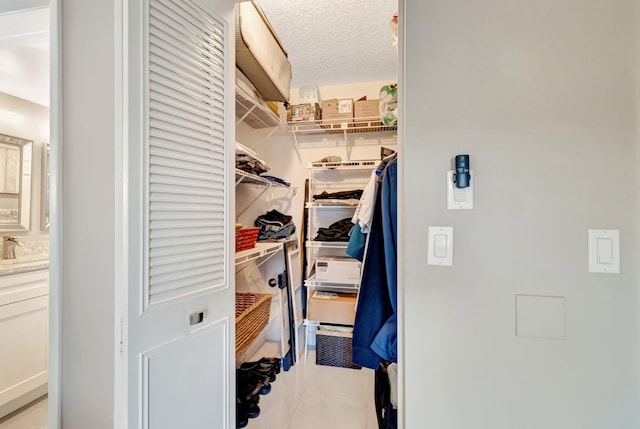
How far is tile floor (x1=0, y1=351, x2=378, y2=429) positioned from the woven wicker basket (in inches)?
17.0

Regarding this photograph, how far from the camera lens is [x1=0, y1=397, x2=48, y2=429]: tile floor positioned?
171cm

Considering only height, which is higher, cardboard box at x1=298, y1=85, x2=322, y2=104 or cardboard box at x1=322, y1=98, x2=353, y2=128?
cardboard box at x1=298, y1=85, x2=322, y2=104

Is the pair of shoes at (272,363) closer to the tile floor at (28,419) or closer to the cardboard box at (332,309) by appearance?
the cardboard box at (332,309)

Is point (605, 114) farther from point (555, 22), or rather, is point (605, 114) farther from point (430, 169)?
point (430, 169)

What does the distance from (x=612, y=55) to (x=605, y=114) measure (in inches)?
6.4

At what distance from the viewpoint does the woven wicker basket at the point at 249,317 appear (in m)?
1.68

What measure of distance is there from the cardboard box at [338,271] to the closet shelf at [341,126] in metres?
1.12

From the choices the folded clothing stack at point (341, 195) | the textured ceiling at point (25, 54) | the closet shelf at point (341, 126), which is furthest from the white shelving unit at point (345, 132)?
the textured ceiling at point (25, 54)

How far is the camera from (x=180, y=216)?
3.31ft

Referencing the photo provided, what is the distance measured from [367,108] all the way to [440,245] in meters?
1.77

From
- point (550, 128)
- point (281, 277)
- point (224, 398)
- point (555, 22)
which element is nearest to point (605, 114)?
point (550, 128)

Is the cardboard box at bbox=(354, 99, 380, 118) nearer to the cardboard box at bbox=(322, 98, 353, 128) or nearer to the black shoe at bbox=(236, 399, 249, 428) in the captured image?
the cardboard box at bbox=(322, 98, 353, 128)

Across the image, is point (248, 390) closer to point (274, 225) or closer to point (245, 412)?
point (245, 412)

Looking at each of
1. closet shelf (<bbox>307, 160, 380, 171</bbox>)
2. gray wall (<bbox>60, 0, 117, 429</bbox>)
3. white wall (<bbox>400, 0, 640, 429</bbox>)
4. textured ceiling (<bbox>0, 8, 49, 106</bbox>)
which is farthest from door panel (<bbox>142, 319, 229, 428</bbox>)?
closet shelf (<bbox>307, 160, 380, 171</bbox>)
